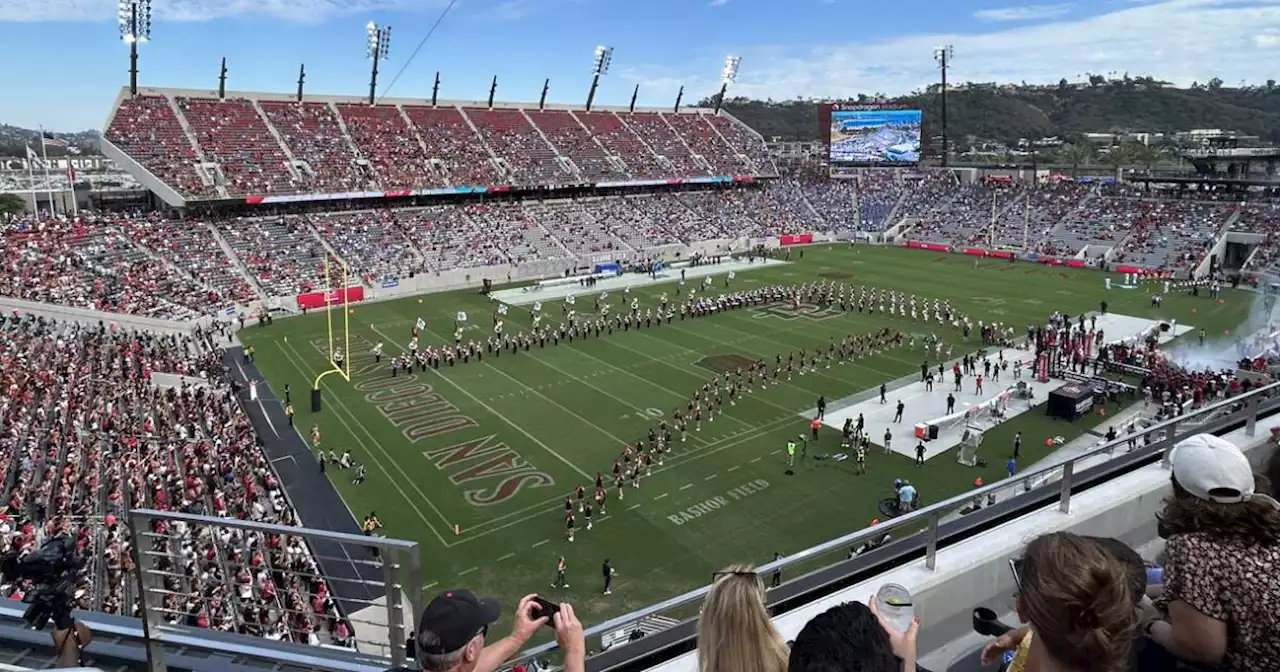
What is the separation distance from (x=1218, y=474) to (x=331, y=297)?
4422 centimetres

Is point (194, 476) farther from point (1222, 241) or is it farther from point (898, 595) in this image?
point (1222, 241)

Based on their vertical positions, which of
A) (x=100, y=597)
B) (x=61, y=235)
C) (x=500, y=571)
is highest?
(x=61, y=235)

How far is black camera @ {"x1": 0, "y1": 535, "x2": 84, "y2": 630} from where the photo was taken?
376 centimetres

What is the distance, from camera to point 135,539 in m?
3.58

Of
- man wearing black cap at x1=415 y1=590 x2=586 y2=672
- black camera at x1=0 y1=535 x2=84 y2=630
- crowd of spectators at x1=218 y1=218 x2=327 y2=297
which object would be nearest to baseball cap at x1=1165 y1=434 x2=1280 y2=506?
man wearing black cap at x1=415 y1=590 x2=586 y2=672

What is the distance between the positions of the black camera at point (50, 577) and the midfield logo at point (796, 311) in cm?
3673

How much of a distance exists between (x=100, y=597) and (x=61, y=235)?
3567 centimetres

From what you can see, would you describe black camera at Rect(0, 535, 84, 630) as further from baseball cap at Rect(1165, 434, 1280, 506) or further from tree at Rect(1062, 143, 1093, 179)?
tree at Rect(1062, 143, 1093, 179)

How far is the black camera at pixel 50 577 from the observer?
3762mm

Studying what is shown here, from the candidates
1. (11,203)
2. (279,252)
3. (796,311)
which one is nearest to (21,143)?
(11,203)

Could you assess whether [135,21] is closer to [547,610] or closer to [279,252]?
[279,252]

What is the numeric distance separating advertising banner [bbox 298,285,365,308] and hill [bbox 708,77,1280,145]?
125 meters

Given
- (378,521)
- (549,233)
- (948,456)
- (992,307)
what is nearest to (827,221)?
(549,233)

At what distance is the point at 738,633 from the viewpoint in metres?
2.50
